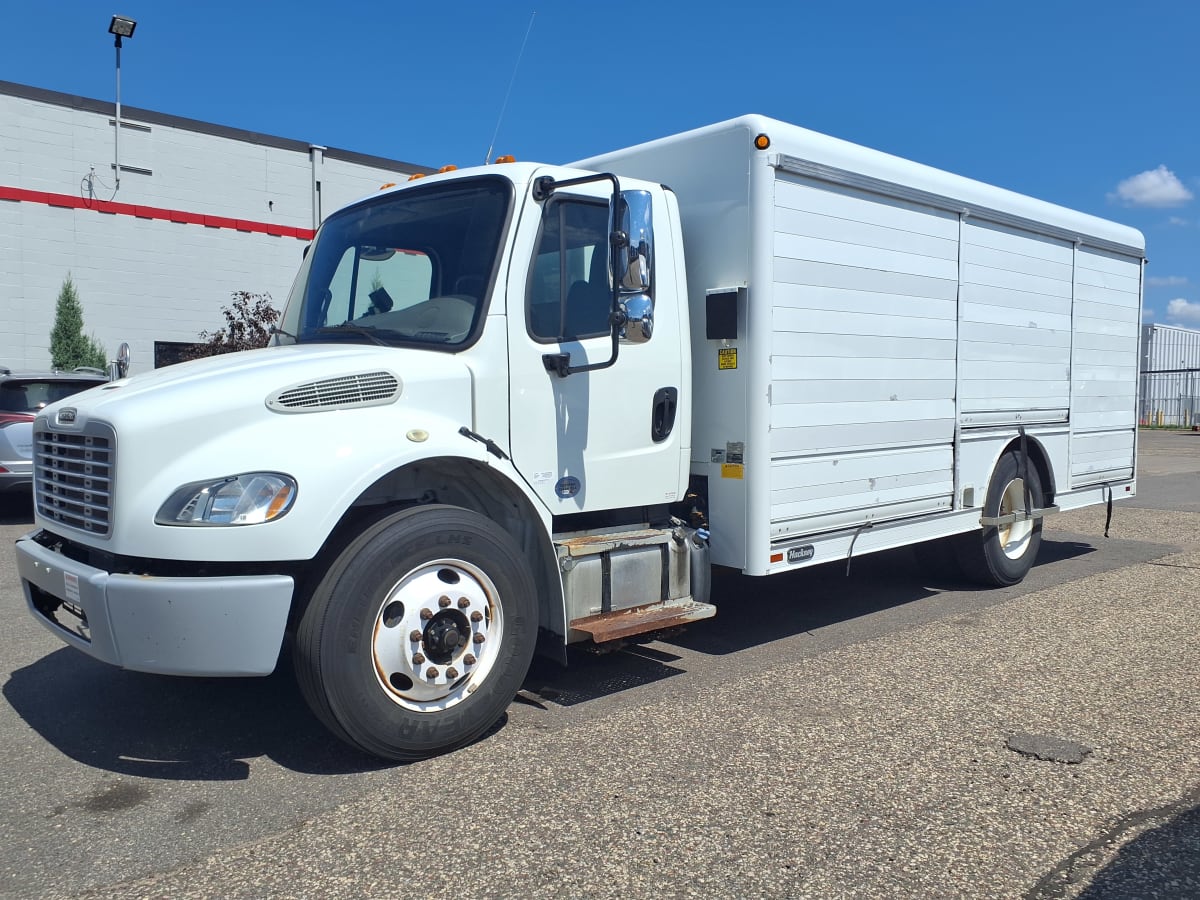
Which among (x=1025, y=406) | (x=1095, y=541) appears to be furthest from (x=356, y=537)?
(x=1095, y=541)

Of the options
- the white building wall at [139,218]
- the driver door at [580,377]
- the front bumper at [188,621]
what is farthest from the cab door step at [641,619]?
the white building wall at [139,218]

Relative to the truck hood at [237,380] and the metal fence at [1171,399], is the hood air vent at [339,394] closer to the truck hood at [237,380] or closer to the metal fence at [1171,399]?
the truck hood at [237,380]

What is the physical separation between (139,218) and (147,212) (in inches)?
9.3

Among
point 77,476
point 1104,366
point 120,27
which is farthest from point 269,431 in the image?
point 120,27

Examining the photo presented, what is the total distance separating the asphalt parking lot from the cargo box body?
0.92m

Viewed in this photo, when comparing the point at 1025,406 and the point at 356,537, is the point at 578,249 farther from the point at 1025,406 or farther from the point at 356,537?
the point at 1025,406

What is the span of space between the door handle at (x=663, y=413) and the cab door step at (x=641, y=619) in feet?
2.87

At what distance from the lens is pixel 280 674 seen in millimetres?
5590

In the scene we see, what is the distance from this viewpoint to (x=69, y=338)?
1884cm

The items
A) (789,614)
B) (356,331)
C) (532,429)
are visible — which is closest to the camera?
(532,429)

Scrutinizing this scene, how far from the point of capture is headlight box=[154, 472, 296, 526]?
12.4ft

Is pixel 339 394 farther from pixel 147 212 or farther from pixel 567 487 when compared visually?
pixel 147 212

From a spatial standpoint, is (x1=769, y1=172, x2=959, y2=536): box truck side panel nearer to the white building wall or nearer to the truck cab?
the truck cab

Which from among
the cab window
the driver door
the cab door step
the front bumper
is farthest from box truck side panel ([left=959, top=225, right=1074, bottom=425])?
the front bumper
